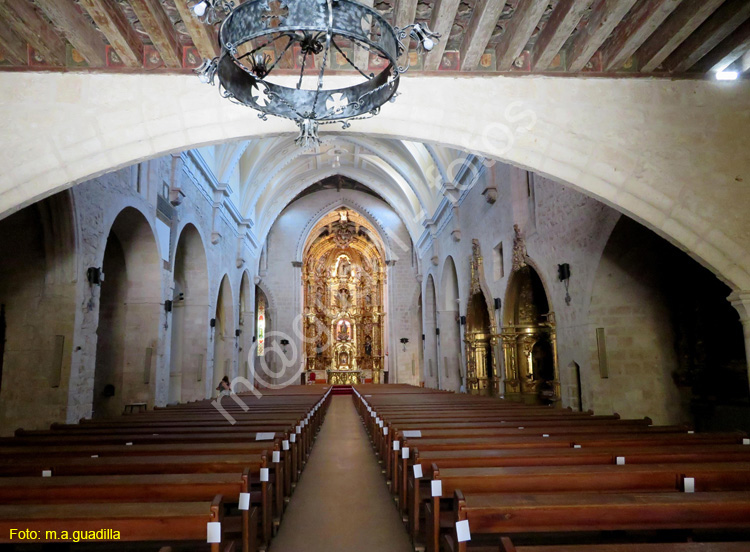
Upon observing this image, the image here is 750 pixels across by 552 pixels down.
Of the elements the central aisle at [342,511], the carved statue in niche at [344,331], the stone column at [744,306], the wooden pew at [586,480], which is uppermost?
the carved statue in niche at [344,331]

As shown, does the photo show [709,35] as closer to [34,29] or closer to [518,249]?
[518,249]

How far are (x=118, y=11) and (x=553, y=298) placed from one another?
7496 millimetres

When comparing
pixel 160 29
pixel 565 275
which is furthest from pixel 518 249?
pixel 160 29

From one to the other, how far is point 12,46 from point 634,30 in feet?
18.7

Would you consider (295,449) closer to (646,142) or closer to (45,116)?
(45,116)

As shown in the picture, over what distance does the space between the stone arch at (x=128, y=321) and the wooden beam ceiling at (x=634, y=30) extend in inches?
316

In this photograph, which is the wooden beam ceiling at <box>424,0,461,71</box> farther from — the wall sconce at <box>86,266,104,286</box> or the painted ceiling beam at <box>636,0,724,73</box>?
the wall sconce at <box>86,266,104,286</box>

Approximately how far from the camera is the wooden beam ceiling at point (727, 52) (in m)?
4.95

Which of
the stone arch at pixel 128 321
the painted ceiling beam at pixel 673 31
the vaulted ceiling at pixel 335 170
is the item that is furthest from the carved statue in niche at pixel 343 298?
the painted ceiling beam at pixel 673 31

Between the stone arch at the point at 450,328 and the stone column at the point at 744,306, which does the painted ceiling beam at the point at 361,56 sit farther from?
the stone arch at the point at 450,328

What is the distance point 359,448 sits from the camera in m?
8.80

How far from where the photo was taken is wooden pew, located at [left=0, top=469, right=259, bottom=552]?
2902 mm

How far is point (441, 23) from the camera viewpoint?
187 inches

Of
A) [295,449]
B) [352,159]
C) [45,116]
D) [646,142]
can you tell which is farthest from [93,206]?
[352,159]
